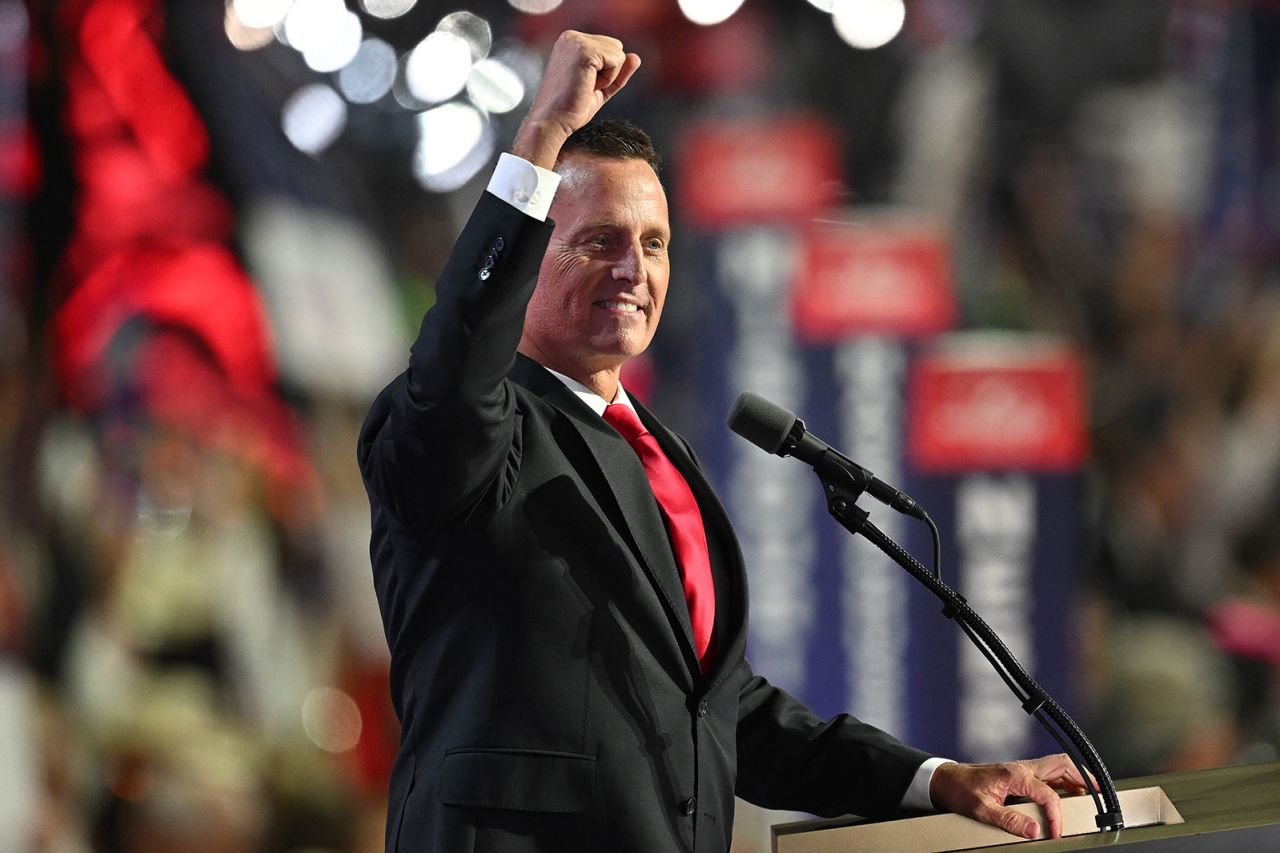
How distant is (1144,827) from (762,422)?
1.75 ft

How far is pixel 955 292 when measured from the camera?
3.64 metres

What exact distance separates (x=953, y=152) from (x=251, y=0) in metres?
1.79

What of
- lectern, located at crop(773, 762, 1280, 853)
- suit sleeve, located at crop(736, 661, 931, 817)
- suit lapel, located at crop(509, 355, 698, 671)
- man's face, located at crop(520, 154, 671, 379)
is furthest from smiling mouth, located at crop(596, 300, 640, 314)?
lectern, located at crop(773, 762, 1280, 853)

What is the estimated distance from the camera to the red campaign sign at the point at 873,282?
11.8ft

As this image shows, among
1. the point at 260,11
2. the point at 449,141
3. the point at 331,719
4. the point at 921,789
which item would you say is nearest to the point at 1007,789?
the point at 921,789

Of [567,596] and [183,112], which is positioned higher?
[183,112]

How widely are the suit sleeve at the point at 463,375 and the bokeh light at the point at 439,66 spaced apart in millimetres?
2284

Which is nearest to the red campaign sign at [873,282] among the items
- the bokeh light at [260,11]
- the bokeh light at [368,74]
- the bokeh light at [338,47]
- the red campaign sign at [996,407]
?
the red campaign sign at [996,407]

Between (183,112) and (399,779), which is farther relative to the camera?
(183,112)

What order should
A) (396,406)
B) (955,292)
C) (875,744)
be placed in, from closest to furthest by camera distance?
1. (396,406)
2. (875,744)
3. (955,292)

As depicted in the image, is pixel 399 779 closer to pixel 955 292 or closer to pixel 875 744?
pixel 875 744

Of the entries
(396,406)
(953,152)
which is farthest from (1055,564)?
(396,406)

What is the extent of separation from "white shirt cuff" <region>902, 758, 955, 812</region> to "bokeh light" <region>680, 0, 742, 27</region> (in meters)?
2.41

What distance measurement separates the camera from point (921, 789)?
1593 mm
